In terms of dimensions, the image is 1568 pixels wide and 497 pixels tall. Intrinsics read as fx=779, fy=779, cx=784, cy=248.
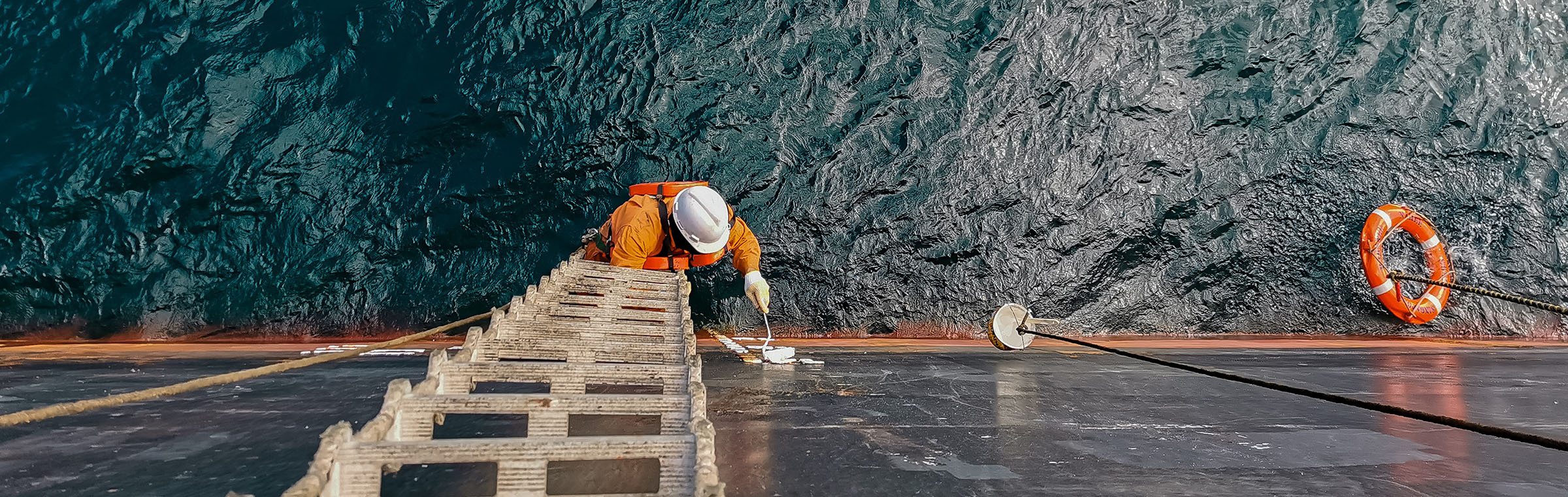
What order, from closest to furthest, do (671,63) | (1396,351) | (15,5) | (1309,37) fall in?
1. (1396,351)
2. (15,5)
3. (671,63)
4. (1309,37)

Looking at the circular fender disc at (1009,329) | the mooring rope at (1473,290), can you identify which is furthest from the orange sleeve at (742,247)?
the mooring rope at (1473,290)

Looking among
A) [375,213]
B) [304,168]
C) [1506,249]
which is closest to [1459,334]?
[1506,249]

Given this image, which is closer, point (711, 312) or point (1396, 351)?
Answer: point (1396, 351)

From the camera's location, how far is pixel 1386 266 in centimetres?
771

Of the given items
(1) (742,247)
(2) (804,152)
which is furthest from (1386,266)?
(1) (742,247)

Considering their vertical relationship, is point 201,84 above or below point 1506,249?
above

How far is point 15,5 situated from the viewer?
689 cm

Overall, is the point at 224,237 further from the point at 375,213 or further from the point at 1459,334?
the point at 1459,334

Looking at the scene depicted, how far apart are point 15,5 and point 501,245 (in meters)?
4.74

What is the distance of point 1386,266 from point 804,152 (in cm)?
588

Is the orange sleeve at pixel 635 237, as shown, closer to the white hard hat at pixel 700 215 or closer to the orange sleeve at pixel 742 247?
the white hard hat at pixel 700 215

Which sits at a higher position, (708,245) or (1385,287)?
(708,245)

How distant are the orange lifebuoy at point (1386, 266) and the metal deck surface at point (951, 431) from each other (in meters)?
2.61

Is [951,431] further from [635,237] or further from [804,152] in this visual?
[804,152]
